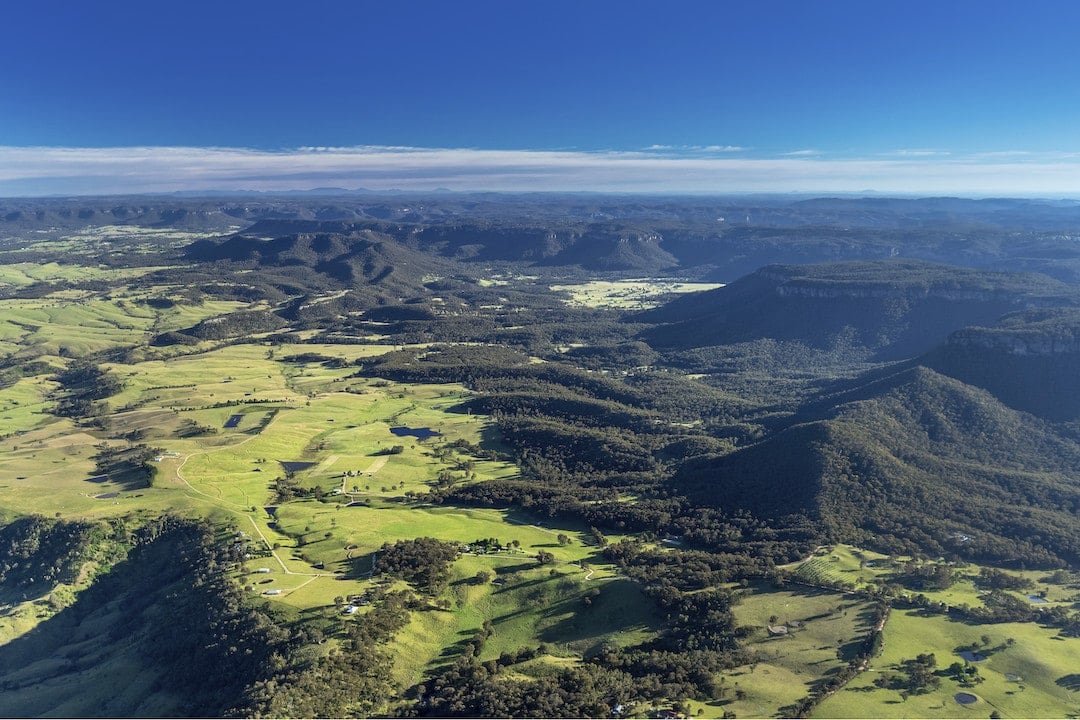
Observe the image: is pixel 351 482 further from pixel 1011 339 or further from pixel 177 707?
pixel 1011 339

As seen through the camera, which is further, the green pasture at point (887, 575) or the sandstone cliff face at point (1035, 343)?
the sandstone cliff face at point (1035, 343)

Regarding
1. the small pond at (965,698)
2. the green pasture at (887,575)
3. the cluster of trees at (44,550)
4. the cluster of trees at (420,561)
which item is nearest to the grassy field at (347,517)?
the cluster of trees at (420,561)

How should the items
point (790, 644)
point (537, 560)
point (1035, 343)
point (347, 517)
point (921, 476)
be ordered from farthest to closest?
point (1035, 343)
point (921, 476)
point (347, 517)
point (537, 560)
point (790, 644)

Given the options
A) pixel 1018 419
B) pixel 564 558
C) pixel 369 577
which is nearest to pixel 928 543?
pixel 564 558

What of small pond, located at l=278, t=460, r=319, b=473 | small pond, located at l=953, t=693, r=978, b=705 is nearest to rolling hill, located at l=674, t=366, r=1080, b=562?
small pond, located at l=953, t=693, r=978, b=705

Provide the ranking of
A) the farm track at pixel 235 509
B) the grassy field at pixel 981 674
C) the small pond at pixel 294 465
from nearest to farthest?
the grassy field at pixel 981 674
the farm track at pixel 235 509
the small pond at pixel 294 465

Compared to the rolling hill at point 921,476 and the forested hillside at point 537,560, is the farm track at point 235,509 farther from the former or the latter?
the rolling hill at point 921,476

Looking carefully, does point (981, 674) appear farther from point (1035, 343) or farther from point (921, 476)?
point (1035, 343)

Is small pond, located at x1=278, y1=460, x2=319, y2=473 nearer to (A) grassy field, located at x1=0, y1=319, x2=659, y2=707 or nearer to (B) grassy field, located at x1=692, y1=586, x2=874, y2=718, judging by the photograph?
(A) grassy field, located at x1=0, y1=319, x2=659, y2=707

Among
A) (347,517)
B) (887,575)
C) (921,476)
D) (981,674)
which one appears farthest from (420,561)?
(921,476)
